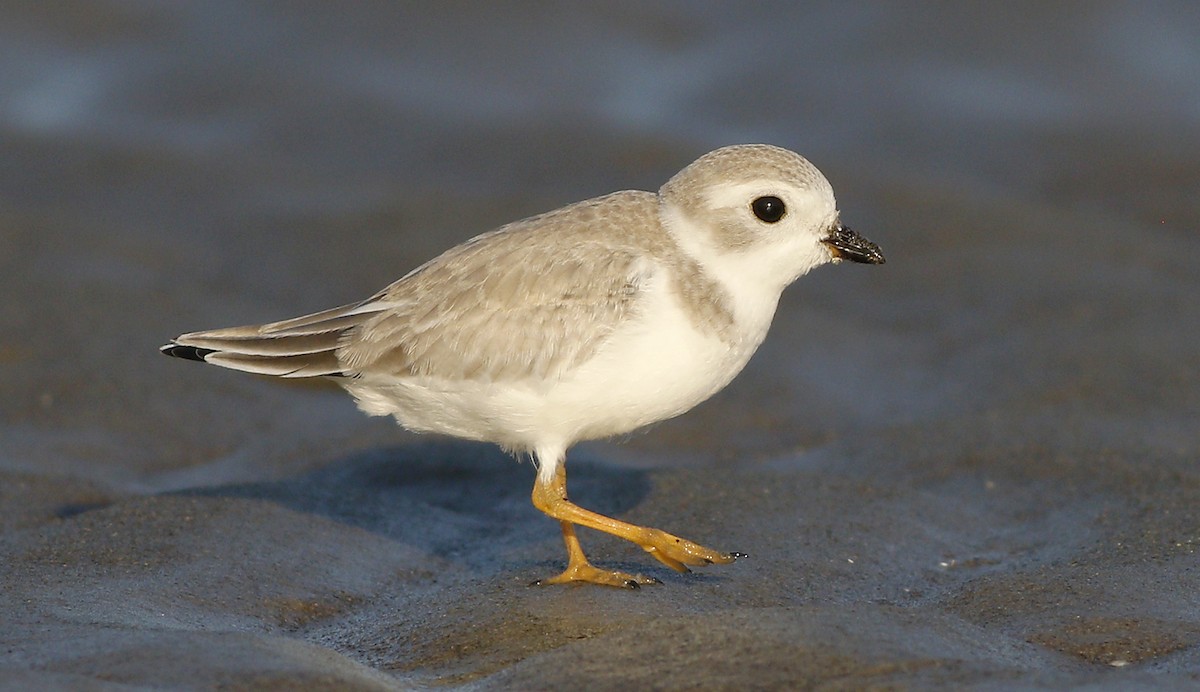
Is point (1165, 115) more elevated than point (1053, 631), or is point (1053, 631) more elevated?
point (1165, 115)

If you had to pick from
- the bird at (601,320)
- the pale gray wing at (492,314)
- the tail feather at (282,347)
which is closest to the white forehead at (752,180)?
the bird at (601,320)

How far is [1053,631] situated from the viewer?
5375mm

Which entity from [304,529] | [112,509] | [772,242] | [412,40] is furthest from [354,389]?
[412,40]

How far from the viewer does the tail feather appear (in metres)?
6.36

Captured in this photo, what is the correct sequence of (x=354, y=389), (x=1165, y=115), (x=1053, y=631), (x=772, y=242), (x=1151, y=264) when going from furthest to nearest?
1. (x=1165, y=115)
2. (x=1151, y=264)
3. (x=354, y=389)
4. (x=772, y=242)
5. (x=1053, y=631)

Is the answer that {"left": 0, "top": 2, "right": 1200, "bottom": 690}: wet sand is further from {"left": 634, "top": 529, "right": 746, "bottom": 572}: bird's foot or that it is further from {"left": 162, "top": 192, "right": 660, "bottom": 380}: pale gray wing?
{"left": 162, "top": 192, "right": 660, "bottom": 380}: pale gray wing

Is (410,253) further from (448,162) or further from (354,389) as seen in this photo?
(354,389)

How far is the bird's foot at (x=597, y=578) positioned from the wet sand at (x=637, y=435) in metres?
0.15

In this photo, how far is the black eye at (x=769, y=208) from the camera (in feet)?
19.7

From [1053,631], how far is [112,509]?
455 centimetres

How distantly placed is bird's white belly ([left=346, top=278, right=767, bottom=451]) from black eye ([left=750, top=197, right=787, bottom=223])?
19.0 inches

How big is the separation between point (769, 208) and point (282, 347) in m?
2.34

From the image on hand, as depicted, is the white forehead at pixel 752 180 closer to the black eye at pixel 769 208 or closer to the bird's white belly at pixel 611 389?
the black eye at pixel 769 208

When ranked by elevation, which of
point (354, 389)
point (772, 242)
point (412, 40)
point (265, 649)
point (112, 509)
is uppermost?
point (412, 40)
